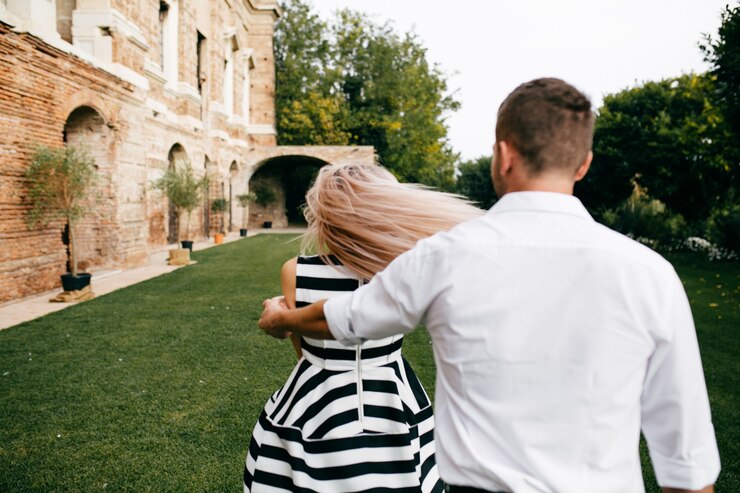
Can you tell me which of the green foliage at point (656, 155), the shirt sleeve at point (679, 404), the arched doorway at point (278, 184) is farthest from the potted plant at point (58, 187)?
the arched doorway at point (278, 184)

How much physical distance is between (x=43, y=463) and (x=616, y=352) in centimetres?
385

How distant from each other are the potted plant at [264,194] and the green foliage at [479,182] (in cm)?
1147

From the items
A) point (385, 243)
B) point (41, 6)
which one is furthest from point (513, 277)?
point (41, 6)

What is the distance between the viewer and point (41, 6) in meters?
9.98

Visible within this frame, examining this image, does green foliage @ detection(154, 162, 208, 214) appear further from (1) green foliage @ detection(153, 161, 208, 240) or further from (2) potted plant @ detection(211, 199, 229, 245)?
(2) potted plant @ detection(211, 199, 229, 245)

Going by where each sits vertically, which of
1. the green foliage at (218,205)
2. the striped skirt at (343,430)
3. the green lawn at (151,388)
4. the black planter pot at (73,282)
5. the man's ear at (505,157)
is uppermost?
the man's ear at (505,157)

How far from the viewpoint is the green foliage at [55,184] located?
962 centimetres

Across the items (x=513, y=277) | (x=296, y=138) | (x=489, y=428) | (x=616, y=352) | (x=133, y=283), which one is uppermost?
(x=296, y=138)

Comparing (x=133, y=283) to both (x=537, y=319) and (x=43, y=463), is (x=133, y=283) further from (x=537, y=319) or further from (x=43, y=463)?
(x=537, y=319)

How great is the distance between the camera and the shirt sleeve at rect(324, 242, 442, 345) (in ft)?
4.21

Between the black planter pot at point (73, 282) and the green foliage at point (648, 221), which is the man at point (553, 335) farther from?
the green foliage at point (648, 221)

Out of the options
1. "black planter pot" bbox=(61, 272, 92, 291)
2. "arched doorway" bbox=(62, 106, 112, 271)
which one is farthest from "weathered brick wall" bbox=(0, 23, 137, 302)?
"arched doorway" bbox=(62, 106, 112, 271)

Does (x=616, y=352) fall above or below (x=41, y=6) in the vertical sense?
below

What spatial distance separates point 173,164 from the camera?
19734 millimetres
